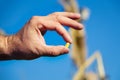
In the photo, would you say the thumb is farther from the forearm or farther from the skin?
the forearm

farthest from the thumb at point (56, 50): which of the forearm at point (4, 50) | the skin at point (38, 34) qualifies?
the forearm at point (4, 50)

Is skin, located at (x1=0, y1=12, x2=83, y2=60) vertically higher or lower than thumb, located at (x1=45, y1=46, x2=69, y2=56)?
higher

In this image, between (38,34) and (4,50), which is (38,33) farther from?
(4,50)

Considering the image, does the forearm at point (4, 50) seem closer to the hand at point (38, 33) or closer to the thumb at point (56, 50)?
the hand at point (38, 33)

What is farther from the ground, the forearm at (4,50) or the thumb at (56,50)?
the forearm at (4,50)

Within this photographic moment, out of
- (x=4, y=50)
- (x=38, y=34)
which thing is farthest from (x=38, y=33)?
(x=4, y=50)

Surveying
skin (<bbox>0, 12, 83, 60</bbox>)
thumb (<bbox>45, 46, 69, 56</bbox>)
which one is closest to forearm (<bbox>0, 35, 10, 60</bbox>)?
skin (<bbox>0, 12, 83, 60</bbox>)

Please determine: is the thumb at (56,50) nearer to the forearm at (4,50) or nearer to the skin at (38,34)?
the skin at (38,34)

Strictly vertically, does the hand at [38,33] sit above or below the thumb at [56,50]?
above

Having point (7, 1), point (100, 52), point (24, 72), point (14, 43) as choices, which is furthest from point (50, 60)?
point (14, 43)

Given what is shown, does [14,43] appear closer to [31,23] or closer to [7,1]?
[31,23]

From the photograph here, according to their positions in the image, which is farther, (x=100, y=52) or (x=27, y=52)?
(x=100, y=52)
